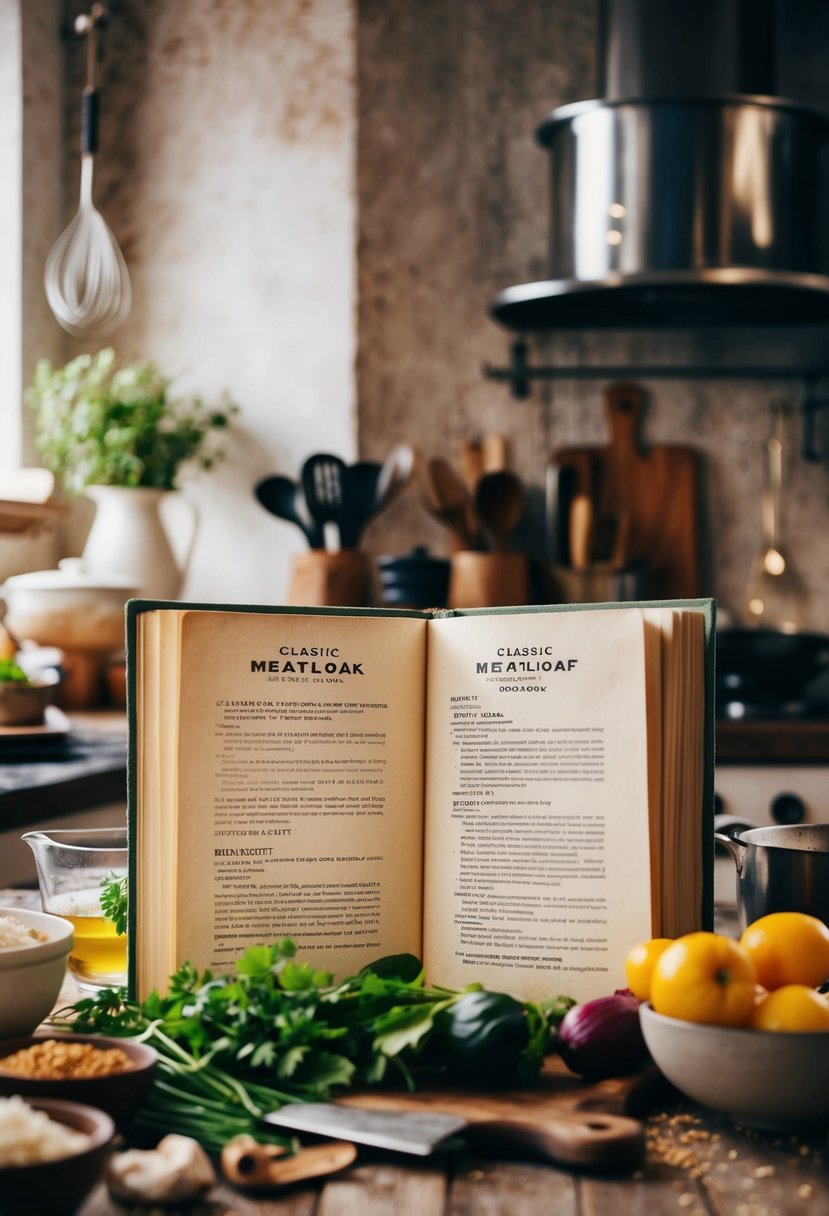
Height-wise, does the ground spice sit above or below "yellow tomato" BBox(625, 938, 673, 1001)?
below

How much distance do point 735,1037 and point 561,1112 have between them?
95 mm

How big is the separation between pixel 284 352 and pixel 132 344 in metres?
0.35

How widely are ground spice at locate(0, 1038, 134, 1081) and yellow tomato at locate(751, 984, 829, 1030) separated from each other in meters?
0.29

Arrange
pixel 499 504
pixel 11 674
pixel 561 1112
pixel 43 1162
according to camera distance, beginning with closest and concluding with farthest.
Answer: pixel 43 1162
pixel 561 1112
pixel 11 674
pixel 499 504

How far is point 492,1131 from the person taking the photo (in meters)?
0.58

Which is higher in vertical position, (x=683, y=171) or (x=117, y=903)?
(x=683, y=171)

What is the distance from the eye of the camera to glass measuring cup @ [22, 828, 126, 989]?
0.80 m

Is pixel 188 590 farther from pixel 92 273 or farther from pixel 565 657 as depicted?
pixel 565 657

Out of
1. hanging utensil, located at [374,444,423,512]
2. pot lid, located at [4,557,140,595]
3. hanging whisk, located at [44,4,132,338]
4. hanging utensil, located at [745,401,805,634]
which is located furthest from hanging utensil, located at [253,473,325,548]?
hanging utensil, located at [745,401,805,634]

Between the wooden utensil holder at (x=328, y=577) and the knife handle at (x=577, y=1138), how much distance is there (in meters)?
1.90

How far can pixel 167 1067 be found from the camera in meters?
0.62

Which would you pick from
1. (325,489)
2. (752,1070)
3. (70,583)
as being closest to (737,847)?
(752,1070)

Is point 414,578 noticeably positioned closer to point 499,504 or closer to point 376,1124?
point 499,504

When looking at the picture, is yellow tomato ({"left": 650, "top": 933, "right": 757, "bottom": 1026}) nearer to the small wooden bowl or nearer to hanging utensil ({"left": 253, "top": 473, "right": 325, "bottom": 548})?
the small wooden bowl
